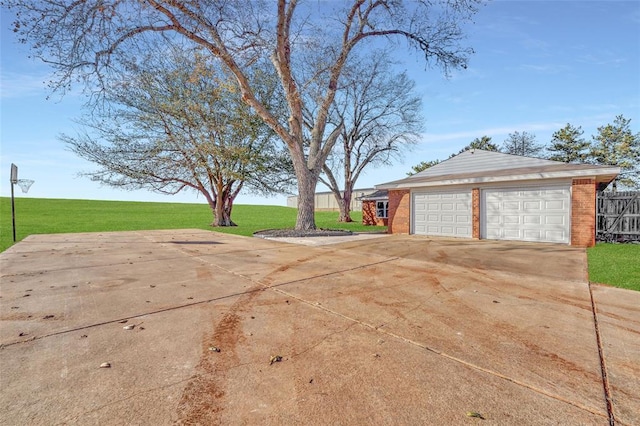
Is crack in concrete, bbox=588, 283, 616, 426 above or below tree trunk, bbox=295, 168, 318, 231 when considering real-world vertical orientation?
below

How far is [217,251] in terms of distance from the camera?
7941 mm

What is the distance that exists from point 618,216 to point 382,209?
12.2 m

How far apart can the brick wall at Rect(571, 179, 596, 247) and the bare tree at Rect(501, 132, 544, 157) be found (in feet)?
77.9

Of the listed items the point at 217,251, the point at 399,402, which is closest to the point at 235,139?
the point at 217,251

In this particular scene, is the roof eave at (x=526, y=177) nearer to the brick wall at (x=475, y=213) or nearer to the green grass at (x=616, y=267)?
the brick wall at (x=475, y=213)

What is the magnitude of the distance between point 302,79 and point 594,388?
16.1 meters

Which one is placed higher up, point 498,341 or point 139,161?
point 139,161

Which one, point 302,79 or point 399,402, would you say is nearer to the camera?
point 399,402

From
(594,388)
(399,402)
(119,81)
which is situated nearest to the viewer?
(399,402)

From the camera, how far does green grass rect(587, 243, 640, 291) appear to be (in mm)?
4786

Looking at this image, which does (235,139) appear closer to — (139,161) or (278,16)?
(139,161)

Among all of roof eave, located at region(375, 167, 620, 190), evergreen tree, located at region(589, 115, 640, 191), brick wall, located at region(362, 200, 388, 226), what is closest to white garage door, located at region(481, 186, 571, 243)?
roof eave, located at region(375, 167, 620, 190)

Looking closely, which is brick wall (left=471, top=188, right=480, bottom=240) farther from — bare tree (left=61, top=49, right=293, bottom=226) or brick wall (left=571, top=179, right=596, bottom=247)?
bare tree (left=61, top=49, right=293, bottom=226)

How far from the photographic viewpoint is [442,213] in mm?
12656
